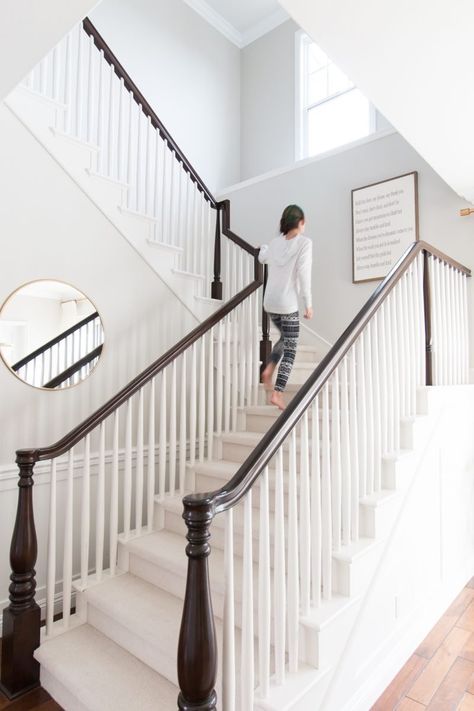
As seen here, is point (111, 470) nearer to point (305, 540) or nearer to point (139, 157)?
point (305, 540)

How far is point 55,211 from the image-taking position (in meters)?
2.81

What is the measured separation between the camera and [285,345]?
3.12 m

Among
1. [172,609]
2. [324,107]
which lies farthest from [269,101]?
[172,609]

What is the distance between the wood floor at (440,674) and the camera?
6.45ft

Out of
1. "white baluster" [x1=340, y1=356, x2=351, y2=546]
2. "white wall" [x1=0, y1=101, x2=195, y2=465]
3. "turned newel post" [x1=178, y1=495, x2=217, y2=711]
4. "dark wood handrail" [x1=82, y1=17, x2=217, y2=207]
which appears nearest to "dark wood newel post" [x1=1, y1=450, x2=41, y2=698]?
"white wall" [x1=0, y1=101, x2=195, y2=465]

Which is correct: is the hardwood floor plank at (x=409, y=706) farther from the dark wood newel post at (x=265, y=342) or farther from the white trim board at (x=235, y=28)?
the white trim board at (x=235, y=28)

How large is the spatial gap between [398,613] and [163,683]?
1.19m

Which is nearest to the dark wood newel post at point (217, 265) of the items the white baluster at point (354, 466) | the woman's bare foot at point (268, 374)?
the woman's bare foot at point (268, 374)

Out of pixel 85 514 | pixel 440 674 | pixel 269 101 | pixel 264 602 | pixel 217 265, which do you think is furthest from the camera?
pixel 269 101

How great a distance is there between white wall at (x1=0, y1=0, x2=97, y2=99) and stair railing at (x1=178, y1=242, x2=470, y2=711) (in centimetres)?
151

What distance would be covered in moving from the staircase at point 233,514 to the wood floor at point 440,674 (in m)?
0.46

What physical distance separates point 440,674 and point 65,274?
2.98m

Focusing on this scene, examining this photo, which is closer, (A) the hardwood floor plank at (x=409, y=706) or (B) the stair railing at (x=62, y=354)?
(A) the hardwood floor plank at (x=409, y=706)

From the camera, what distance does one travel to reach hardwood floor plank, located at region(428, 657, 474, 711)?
1.94 m
